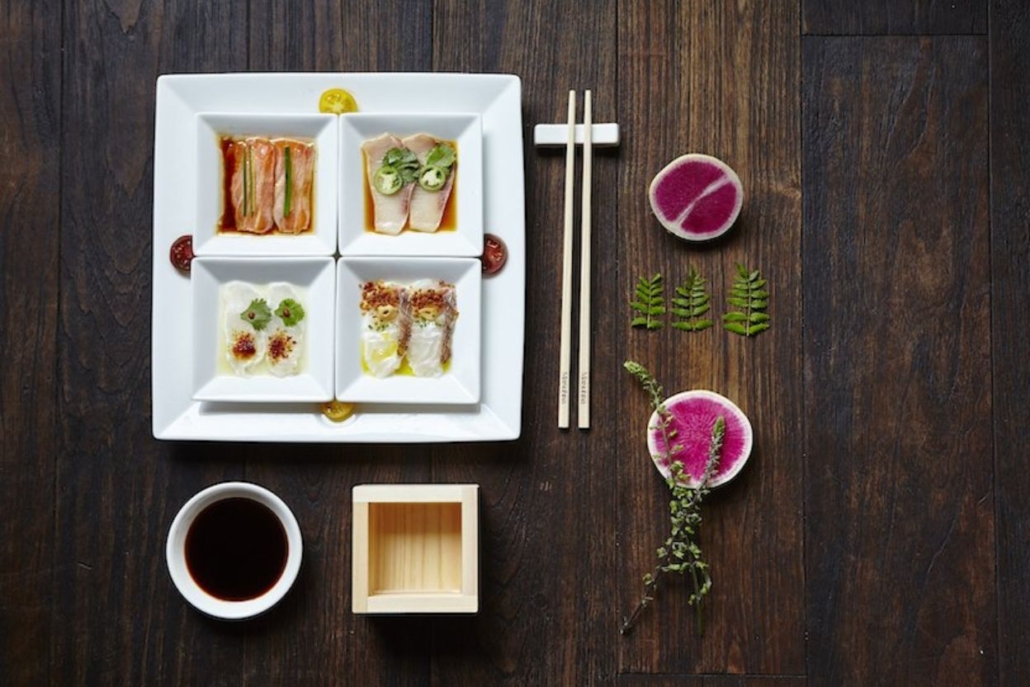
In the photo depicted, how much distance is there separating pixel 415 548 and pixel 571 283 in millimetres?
500

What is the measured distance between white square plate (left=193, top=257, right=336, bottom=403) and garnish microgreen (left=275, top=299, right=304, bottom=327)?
13mm

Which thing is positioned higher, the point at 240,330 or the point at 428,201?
the point at 428,201

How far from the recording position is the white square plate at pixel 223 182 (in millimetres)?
1506

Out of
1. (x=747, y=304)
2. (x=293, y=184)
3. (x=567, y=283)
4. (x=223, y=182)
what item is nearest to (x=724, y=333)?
(x=747, y=304)

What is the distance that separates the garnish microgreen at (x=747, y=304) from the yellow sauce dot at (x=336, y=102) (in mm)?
697

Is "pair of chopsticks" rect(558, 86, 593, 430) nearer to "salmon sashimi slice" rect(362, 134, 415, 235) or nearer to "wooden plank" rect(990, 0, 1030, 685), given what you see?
"salmon sashimi slice" rect(362, 134, 415, 235)

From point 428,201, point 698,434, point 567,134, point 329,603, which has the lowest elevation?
point 329,603

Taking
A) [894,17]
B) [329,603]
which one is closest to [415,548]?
[329,603]

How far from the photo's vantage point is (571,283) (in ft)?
5.09

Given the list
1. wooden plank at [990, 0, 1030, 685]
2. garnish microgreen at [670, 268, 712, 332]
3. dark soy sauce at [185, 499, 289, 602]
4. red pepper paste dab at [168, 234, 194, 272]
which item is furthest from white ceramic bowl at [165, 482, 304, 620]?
wooden plank at [990, 0, 1030, 685]

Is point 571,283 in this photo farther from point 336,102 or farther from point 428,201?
point 336,102

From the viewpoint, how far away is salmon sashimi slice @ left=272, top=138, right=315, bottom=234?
5.04ft

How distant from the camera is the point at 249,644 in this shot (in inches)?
61.9

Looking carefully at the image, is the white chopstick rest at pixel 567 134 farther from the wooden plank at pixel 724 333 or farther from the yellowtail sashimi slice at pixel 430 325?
the yellowtail sashimi slice at pixel 430 325
